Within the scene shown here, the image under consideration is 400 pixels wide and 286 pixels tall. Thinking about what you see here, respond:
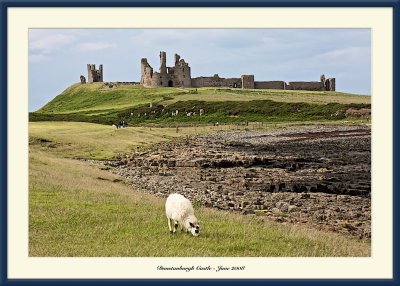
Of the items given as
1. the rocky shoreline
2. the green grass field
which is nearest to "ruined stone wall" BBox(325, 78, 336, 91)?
the rocky shoreline

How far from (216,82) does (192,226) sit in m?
150

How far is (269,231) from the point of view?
11734 millimetres

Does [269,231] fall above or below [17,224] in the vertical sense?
below

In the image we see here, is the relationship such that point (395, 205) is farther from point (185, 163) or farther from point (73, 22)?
point (185, 163)

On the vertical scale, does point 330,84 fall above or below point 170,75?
below

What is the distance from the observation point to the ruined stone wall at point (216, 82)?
513 feet

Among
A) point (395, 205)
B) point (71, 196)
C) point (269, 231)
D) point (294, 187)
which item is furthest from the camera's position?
Answer: point (294, 187)

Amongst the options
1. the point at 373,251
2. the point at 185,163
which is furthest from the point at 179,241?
the point at 185,163

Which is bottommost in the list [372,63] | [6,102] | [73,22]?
[6,102]

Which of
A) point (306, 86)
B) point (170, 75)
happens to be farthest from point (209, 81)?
point (306, 86)

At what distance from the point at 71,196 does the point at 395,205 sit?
12909mm

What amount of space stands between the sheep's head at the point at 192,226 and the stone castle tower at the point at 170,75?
145632 mm

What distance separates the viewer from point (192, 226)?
34.1 ft

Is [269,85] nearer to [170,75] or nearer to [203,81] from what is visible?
[203,81]
